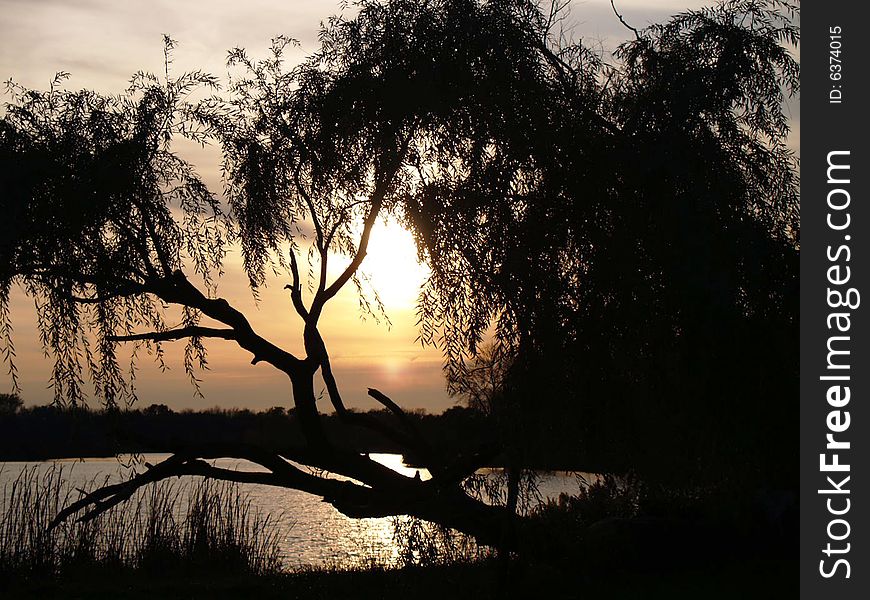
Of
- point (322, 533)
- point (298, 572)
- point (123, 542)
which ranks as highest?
point (123, 542)

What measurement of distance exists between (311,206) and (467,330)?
2846 mm

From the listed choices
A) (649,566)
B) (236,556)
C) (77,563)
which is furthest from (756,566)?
(77,563)

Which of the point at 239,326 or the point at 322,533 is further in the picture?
the point at 322,533

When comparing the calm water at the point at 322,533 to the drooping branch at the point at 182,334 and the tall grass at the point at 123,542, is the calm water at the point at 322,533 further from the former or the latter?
the drooping branch at the point at 182,334

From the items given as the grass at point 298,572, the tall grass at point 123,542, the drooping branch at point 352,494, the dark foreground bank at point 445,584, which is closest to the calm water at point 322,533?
the tall grass at point 123,542

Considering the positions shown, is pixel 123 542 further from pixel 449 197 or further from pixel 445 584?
pixel 449 197

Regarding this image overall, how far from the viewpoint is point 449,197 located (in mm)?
7113

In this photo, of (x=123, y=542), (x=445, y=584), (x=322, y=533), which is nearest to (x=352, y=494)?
(x=445, y=584)

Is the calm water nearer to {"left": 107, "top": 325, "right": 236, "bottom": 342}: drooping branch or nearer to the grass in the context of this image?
the grass

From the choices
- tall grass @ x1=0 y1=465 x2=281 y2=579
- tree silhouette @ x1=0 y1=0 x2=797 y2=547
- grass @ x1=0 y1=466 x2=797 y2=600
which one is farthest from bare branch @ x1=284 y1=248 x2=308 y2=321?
tall grass @ x1=0 y1=465 x2=281 y2=579
